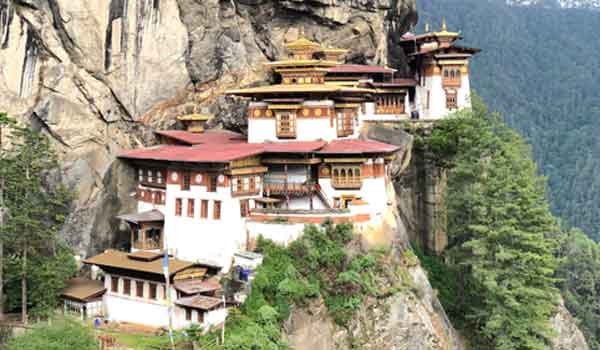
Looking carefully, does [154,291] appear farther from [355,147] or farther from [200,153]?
[355,147]

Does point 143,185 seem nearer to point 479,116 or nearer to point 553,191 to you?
point 479,116

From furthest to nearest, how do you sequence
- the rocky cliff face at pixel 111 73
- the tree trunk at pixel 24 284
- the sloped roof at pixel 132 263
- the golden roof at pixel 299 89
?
1. the golden roof at pixel 299 89
2. the rocky cliff face at pixel 111 73
3. the sloped roof at pixel 132 263
4. the tree trunk at pixel 24 284

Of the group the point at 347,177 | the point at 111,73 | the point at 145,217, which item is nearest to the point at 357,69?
the point at 347,177

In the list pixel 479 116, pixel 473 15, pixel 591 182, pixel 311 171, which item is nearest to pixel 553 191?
pixel 591 182

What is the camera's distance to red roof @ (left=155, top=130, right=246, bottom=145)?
1817 inches

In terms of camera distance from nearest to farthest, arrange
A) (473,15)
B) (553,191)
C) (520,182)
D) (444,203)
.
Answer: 1. (520,182)
2. (444,203)
3. (553,191)
4. (473,15)

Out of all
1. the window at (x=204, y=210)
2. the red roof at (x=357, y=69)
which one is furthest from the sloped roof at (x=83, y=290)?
the red roof at (x=357, y=69)

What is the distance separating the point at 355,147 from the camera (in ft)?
139

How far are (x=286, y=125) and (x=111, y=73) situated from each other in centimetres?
1016

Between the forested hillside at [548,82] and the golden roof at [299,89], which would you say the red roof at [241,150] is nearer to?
the golden roof at [299,89]

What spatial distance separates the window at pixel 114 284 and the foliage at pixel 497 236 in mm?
18708

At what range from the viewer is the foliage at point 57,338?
107 ft

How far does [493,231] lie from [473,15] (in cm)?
13984

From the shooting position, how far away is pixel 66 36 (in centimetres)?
4384
